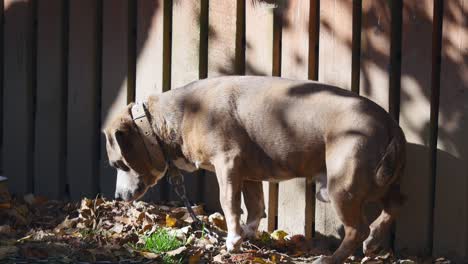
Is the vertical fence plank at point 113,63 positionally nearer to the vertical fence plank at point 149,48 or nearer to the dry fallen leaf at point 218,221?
the vertical fence plank at point 149,48

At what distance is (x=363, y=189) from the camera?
6434 mm

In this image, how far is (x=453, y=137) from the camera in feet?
22.0

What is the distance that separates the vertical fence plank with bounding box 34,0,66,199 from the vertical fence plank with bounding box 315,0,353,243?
2.62 metres

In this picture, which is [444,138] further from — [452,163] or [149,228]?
[149,228]

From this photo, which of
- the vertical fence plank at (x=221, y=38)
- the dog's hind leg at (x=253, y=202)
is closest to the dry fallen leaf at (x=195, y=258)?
the dog's hind leg at (x=253, y=202)

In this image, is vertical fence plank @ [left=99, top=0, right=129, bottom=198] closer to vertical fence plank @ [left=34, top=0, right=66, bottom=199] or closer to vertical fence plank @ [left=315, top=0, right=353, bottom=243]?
vertical fence plank @ [left=34, top=0, right=66, bottom=199]

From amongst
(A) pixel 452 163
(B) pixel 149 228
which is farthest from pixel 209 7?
(A) pixel 452 163

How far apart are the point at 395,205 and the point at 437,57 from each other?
1.06m

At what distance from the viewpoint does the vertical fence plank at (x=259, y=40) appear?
749cm

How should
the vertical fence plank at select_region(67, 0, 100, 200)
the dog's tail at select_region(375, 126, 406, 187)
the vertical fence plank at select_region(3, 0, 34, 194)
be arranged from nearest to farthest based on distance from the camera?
the dog's tail at select_region(375, 126, 406, 187) < the vertical fence plank at select_region(67, 0, 100, 200) < the vertical fence plank at select_region(3, 0, 34, 194)

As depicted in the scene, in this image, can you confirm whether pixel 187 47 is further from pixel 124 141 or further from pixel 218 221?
pixel 218 221

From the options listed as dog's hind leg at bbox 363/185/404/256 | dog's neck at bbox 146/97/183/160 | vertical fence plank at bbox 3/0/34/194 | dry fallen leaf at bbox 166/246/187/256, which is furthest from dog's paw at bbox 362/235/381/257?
vertical fence plank at bbox 3/0/34/194

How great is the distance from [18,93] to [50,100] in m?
0.41

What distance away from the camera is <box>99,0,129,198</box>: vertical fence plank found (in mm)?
8250
